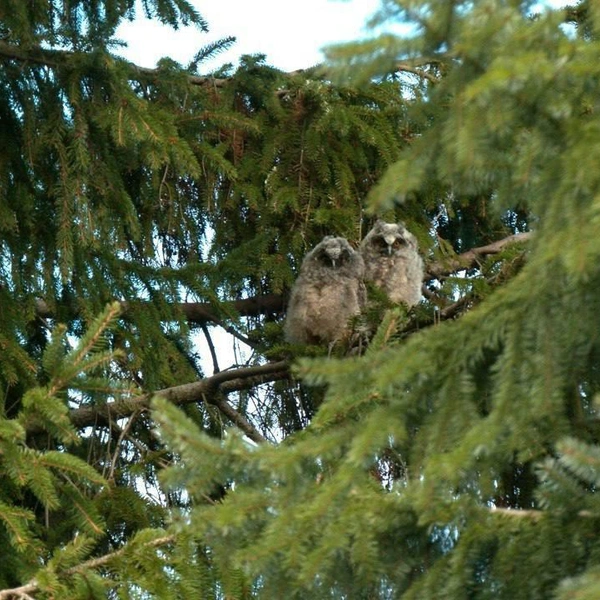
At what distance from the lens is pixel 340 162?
6547 millimetres

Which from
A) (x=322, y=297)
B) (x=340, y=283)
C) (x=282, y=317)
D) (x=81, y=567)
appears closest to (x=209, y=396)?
(x=322, y=297)

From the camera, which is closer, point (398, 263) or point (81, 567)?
point (81, 567)

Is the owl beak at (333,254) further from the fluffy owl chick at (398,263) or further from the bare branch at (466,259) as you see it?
the bare branch at (466,259)

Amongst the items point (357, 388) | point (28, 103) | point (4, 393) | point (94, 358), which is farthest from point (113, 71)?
point (357, 388)

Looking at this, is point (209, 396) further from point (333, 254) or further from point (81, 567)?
point (81, 567)

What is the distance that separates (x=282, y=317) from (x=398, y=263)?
2.13ft

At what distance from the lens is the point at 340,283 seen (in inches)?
260

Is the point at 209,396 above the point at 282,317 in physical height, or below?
below

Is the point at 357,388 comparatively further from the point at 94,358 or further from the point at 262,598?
the point at 94,358

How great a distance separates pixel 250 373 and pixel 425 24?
131 inches

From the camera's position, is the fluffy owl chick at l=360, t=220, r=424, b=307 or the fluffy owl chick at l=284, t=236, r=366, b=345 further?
the fluffy owl chick at l=360, t=220, r=424, b=307

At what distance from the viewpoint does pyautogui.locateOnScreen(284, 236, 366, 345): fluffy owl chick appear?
6484mm

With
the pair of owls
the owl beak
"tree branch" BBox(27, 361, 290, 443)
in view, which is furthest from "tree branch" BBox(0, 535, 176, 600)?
the owl beak

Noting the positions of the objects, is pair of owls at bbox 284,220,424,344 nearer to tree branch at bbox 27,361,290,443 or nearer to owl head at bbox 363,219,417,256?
owl head at bbox 363,219,417,256
